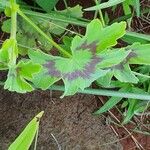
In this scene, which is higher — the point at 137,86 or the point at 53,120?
the point at 137,86

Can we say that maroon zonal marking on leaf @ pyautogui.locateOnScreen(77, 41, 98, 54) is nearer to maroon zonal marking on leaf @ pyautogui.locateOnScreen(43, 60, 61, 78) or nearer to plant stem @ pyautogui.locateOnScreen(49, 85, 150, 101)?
maroon zonal marking on leaf @ pyautogui.locateOnScreen(43, 60, 61, 78)

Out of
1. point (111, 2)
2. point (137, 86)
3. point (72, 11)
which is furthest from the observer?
point (137, 86)

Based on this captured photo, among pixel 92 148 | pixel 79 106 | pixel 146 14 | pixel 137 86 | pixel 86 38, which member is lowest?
pixel 92 148

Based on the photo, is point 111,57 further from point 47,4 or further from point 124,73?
point 47,4

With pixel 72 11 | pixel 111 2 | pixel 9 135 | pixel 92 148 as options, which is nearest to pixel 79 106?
pixel 92 148

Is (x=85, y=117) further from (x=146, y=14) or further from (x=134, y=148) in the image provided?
(x=146, y=14)

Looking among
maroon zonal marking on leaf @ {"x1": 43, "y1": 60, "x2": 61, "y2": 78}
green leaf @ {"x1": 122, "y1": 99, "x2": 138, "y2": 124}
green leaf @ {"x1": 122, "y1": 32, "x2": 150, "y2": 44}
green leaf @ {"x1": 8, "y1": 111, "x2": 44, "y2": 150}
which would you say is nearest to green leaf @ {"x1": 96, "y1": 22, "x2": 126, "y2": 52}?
maroon zonal marking on leaf @ {"x1": 43, "y1": 60, "x2": 61, "y2": 78}

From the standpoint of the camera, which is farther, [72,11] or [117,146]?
[117,146]
